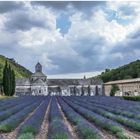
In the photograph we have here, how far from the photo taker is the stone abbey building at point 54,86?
146000 millimetres

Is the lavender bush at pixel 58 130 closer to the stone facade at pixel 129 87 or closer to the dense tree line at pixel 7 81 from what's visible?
the dense tree line at pixel 7 81

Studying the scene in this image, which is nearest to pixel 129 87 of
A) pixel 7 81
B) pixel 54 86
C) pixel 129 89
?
pixel 129 89

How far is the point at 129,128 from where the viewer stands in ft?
62.2

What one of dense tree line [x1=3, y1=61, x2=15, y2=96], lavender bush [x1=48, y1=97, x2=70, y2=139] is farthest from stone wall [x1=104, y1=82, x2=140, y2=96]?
lavender bush [x1=48, y1=97, x2=70, y2=139]

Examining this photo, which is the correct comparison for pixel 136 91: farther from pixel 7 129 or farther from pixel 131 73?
pixel 7 129

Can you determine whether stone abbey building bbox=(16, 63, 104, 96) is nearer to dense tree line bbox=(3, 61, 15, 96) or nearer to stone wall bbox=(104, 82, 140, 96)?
stone wall bbox=(104, 82, 140, 96)

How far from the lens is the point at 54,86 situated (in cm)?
15388

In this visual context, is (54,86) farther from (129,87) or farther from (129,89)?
(129,87)

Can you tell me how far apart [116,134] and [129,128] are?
10.4ft

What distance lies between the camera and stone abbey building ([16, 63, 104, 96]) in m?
146

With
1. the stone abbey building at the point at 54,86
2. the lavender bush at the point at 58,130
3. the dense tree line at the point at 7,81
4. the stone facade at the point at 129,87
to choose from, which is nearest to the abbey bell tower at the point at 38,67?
the stone abbey building at the point at 54,86

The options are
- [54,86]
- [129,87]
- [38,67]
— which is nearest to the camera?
[129,87]

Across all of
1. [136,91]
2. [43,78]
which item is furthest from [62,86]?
[136,91]

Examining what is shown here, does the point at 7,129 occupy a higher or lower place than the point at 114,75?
lower
